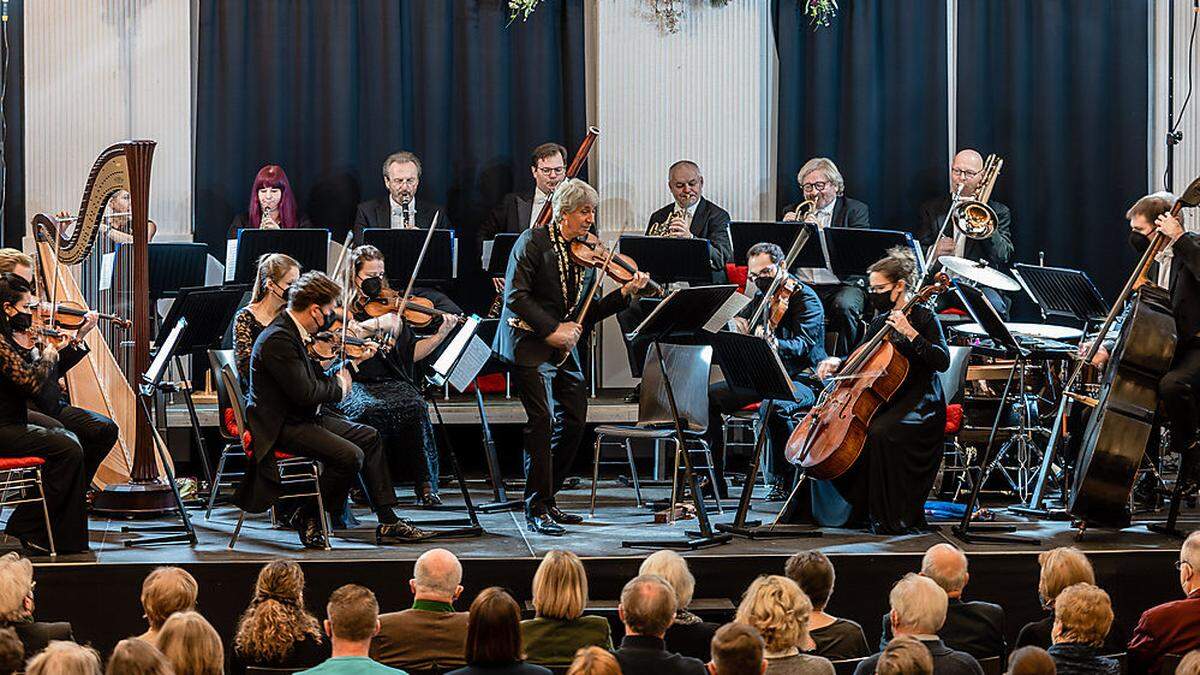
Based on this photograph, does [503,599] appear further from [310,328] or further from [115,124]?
[115,124]

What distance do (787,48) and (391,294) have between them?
13.4ft

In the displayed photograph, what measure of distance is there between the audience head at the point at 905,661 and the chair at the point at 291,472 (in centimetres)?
361

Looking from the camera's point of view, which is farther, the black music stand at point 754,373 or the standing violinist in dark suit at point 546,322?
the standing violinist in dark suit at point 546,322

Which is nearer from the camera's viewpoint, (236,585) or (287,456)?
(236,585)

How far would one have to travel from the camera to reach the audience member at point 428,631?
5.22 meters

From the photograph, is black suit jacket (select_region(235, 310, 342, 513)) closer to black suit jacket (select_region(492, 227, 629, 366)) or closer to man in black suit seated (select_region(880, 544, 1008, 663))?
black suit jacket (select_region(492, 227, 629, 366))

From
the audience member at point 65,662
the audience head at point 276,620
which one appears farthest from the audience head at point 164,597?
the audience member at point 65,662

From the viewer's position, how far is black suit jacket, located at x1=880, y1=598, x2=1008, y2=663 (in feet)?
18.0

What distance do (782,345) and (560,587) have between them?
405 centimetres

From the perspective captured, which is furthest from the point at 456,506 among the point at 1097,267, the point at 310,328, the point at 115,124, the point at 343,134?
the point at 1097,267

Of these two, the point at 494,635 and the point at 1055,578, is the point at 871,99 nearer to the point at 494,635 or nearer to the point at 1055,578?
the point at 1055,578

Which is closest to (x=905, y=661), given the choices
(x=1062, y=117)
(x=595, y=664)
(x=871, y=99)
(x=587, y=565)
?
(x=595, y=664)

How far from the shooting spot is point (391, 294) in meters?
8.67

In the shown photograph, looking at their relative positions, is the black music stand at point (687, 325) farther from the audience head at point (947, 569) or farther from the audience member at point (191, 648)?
the audience member at point (191, 648)
